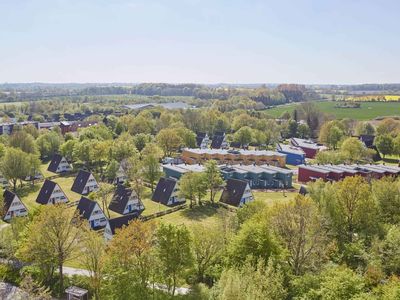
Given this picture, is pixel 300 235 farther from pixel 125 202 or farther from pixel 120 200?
pixel 120 200

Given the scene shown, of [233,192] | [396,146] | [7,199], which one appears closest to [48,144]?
[7,199]

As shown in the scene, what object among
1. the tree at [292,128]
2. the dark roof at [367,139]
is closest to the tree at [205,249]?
the dark roof at [367,139]

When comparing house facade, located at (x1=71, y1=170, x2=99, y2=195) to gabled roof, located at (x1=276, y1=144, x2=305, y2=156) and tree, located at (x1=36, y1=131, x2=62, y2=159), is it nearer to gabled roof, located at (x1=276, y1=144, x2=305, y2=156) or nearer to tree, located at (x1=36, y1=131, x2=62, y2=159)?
tree, located at (x1=36, y1=131, x2=62, y2=159)

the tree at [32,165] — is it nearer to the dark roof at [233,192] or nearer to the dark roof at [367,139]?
the dark roof at [233,192]

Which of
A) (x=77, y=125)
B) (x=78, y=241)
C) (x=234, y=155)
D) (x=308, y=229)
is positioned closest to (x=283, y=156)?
(x=234, y=155)

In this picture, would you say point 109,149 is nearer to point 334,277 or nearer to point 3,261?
point 3,261
